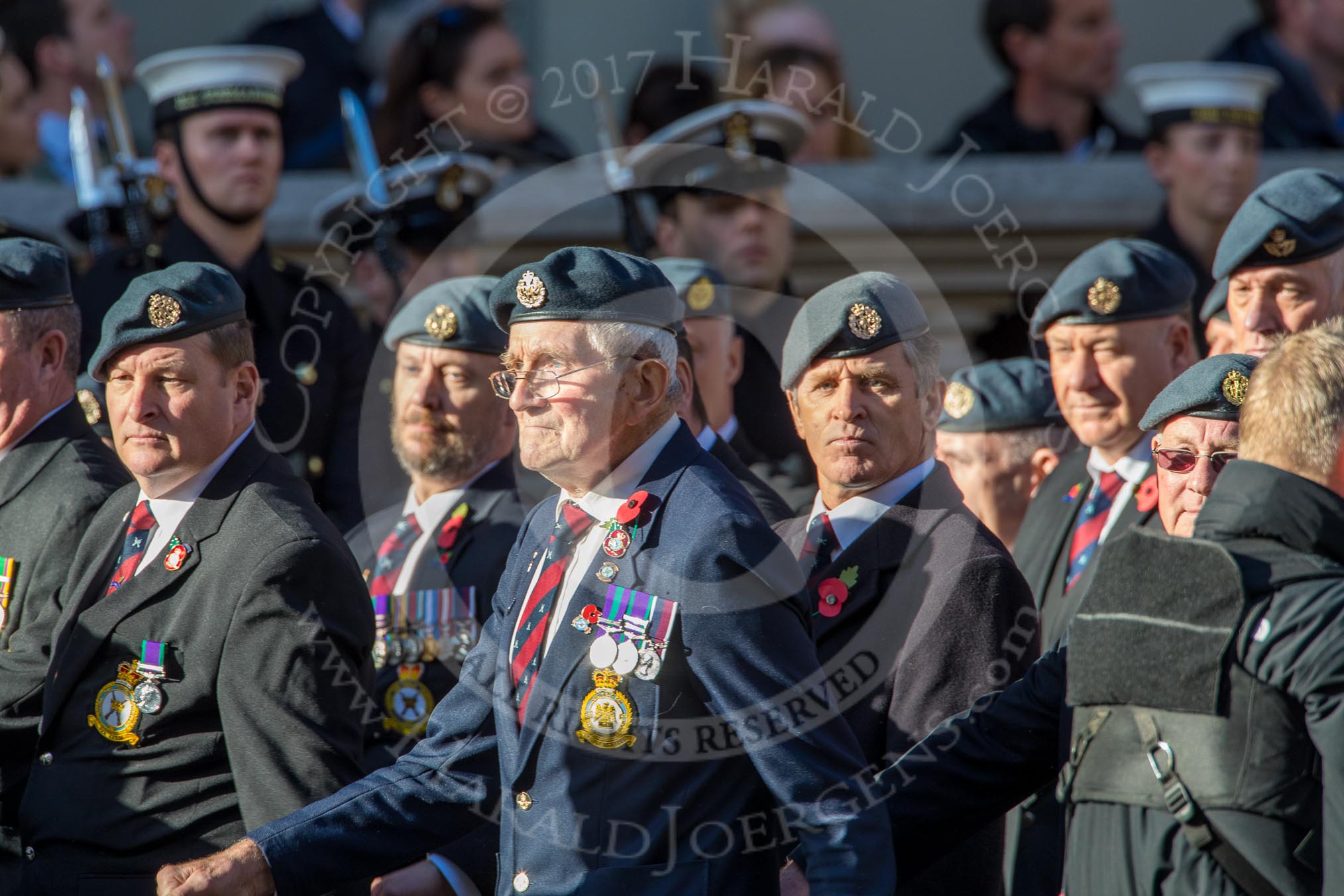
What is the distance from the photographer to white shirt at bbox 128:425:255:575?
412 cm

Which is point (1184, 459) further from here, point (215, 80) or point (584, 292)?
point (215, 80)

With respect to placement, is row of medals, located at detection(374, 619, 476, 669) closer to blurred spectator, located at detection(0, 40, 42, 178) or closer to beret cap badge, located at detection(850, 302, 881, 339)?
beret cap badge, located at detection(850, 302, 881, 339)

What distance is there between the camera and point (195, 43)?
10.7 metres

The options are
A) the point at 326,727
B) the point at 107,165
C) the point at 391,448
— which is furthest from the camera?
the point at 107,165

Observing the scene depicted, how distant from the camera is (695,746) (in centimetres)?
325

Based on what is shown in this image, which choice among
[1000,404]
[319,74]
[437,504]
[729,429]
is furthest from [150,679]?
[319,74]

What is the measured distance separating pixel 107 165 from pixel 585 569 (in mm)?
4828

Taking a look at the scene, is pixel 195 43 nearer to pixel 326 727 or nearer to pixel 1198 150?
pixel 1198 150

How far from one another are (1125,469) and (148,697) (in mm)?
2476

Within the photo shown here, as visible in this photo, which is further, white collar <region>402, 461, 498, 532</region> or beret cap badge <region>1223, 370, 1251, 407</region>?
white collar <region>402, 461, 498, 532</region>

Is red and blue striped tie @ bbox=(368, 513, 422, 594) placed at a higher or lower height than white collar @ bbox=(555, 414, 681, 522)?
lower

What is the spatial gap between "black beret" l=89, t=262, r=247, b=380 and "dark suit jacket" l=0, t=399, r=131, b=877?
1.44 feet

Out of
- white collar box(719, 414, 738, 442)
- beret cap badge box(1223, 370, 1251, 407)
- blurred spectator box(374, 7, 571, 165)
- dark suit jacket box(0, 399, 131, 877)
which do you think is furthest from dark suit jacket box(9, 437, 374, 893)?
blurred spectator box(374, 7, 571, 165)

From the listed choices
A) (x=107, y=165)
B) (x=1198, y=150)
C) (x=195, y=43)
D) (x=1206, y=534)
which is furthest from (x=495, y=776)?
(x=195, y=43)
